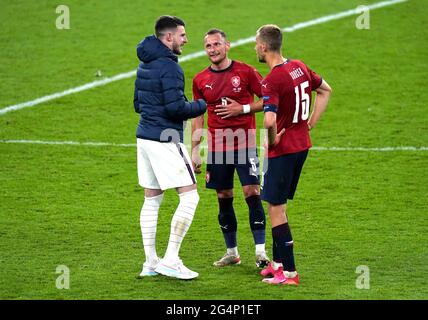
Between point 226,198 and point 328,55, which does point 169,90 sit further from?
point 328,55

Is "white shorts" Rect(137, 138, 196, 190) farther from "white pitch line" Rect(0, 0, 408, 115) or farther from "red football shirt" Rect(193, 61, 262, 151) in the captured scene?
"white pitch line" Rect(0, 0, 408, 115)

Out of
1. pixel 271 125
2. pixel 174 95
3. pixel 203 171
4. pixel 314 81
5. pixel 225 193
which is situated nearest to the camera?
pixel 271 125

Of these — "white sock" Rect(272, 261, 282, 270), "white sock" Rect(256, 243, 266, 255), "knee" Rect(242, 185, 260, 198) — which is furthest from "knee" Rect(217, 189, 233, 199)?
"white sock" Rect(272, 261, 282, 270)

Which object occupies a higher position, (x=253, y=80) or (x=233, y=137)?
(x=253, y=80)

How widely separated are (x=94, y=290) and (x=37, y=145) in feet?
22.4

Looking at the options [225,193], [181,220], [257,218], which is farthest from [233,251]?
[181,220]

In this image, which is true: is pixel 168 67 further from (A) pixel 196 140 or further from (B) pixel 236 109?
(A) pixel 196 140

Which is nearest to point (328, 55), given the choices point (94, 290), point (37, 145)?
point (37, 145)

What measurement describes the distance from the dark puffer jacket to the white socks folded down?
0.60m

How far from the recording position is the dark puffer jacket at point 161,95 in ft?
30.4

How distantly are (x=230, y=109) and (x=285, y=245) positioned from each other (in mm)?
1594

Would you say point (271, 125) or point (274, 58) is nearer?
point (271, 125)

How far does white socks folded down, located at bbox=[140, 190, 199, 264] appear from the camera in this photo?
950cm

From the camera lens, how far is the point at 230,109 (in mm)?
10016
